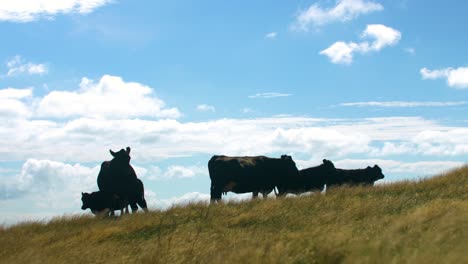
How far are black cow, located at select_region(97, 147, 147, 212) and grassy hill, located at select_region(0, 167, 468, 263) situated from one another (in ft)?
13.3

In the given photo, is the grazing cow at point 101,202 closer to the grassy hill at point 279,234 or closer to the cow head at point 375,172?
the grassy hill at point 279,234

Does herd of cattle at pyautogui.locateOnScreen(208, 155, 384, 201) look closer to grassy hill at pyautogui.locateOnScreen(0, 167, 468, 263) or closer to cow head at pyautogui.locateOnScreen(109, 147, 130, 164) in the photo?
cow head at pyautogui.locateOnScreen(109, 147, 130, 164)

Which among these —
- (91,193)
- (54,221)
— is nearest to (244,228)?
(54,221)

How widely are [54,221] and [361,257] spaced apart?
1284 centimetres

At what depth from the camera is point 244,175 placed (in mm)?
28438

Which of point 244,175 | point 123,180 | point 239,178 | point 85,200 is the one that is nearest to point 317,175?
point 244,175

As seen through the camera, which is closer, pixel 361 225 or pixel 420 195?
pixel 361 225


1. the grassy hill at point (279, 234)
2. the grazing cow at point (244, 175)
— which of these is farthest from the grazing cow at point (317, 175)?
the grassy hill at point (279, 234)

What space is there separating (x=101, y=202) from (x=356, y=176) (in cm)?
1435

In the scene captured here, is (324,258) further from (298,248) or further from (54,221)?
(54,221)

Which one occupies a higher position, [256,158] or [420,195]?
[256,158]

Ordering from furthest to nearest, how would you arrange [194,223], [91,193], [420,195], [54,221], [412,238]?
[91,193], [54,221], [420,195], [194,223], [412,238]

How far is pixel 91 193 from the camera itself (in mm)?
23578

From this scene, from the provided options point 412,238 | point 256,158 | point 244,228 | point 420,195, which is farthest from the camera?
point 256,158
